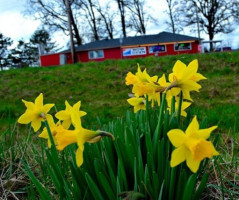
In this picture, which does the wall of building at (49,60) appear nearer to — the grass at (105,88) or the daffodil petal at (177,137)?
the grass at (105,88)

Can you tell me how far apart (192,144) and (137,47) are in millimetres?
26195

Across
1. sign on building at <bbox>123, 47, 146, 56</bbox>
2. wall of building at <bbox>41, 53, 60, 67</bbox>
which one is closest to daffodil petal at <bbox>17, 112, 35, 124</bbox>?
sign on building at <bbox>123, 47, 146, 56</bbox>

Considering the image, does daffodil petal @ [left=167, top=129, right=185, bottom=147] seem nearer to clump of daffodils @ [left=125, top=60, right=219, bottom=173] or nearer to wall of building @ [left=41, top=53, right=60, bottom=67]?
clump of daffodils @ [left=125, top=60, right=219, bottom=173]

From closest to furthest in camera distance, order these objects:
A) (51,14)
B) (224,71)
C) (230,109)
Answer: (230,109)
(224,71)
(51,14)

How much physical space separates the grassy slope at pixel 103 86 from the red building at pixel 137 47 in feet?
57.9

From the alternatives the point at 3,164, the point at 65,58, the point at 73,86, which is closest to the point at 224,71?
the point at 73,86

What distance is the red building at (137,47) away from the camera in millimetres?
26234

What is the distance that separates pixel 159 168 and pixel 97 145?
237 millimetres

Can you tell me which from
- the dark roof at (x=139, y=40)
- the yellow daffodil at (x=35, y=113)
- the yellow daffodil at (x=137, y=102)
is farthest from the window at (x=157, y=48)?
the yellow daffodil at (x=35, y=113)

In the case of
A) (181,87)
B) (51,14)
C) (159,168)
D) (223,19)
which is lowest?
(159,168)

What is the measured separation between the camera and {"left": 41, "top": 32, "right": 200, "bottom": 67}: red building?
26.2 meters

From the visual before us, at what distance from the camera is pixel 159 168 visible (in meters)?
0.85

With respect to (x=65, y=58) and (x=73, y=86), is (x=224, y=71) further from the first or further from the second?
(x=65, y=58)

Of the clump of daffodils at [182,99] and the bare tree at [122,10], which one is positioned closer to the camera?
the clump of daffodils at [182,99]
